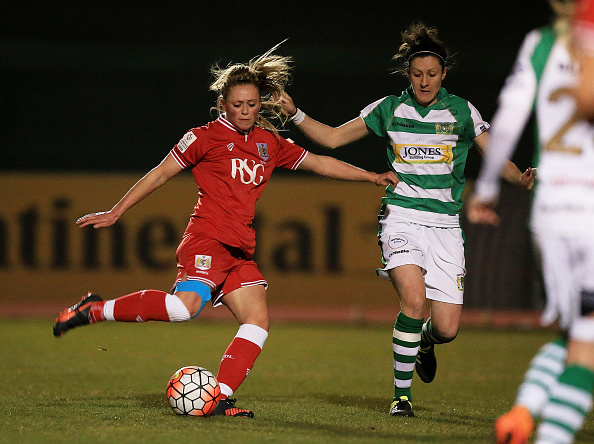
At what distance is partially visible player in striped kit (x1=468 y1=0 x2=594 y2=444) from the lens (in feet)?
11.0

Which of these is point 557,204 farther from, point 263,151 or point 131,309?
point 131,309

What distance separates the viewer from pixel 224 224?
5320mm

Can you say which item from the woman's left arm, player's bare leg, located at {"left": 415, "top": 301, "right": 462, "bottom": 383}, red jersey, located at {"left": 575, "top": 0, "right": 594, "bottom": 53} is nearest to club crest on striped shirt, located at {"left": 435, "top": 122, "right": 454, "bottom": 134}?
the woman's left arm

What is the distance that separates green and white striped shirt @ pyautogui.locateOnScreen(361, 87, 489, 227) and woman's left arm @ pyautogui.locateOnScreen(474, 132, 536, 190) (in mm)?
55

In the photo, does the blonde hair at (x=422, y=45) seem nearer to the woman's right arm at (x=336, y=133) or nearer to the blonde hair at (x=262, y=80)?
the woman's right arm at (x=336, y=133)

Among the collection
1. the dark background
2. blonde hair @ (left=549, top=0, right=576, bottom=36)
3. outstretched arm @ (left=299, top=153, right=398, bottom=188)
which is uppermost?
the dark background

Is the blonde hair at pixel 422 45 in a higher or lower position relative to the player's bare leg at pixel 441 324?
higher

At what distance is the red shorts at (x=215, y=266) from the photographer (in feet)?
17.1

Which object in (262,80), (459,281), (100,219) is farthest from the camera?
(459,281)

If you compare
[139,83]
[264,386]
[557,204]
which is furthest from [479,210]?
[139,83]

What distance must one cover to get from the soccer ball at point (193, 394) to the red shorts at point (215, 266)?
1.80ft

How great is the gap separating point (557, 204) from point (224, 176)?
95.3 inches

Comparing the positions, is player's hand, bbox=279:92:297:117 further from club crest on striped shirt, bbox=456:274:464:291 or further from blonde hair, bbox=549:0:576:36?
blonde hair, bbox=549:0:576:36

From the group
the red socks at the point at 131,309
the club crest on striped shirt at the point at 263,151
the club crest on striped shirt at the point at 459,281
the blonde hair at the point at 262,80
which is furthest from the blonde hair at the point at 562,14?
the red socks at the point at 131,309
